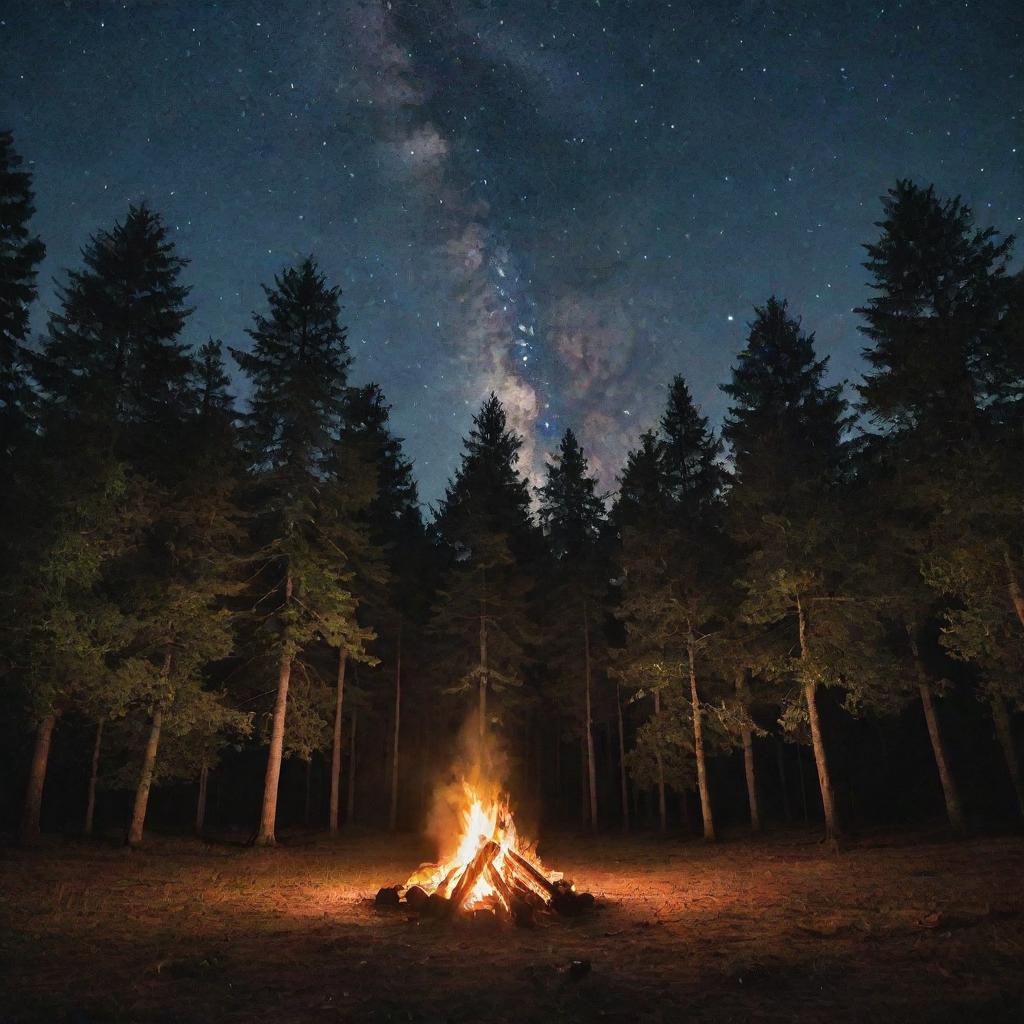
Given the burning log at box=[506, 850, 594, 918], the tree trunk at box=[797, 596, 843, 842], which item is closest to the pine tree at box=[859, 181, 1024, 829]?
the tree trunk at box=[797, 596, 843, 842]

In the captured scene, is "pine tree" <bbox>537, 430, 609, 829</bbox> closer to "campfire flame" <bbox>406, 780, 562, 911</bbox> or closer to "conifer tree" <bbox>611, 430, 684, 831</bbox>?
"conifer tree" <bbox>611, 430, 684, 831</bbox>

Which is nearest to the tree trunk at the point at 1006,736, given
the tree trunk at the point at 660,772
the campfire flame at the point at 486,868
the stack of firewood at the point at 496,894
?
the tree trunk at the point at 660,772

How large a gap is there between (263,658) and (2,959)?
16.2 metres

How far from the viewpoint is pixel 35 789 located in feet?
52.7

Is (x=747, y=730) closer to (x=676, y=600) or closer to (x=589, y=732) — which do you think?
(x=676, y=600)

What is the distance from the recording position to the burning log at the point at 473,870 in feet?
32.3

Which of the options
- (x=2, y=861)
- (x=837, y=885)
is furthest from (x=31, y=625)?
(x=837, y=885)

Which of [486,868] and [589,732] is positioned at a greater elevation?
[589,732]

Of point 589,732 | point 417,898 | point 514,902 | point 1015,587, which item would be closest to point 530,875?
point 514,902

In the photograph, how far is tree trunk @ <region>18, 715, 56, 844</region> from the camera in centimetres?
1574

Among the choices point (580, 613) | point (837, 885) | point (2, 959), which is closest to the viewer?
point (2, 959)

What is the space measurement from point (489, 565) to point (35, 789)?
17.4 meters

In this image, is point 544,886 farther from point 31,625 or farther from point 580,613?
point 580,613

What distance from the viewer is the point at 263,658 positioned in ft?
75.0
